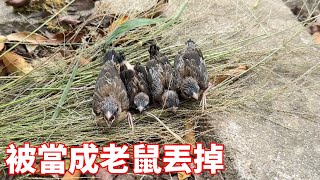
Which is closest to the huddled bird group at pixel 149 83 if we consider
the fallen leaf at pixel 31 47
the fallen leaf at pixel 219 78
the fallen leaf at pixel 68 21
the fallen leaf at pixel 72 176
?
the fallen leaf at pixel 219 78

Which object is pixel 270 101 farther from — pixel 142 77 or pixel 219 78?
pixel 142 77

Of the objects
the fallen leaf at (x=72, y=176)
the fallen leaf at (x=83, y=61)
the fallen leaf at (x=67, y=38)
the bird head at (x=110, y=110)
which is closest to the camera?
the fallen leaf at (x=72, y=176)

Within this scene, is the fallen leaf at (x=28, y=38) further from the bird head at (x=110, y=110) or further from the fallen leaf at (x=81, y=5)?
the bird head at (x=110, y=110)

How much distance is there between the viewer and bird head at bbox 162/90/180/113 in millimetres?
3270

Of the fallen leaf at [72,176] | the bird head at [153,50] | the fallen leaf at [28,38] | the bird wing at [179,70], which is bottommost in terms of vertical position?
the fallen leaf at [72,176]

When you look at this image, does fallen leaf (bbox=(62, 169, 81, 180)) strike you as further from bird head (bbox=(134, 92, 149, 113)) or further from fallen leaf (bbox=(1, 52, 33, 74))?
fallen leaf (bbox=(1, 52, 33, 74))

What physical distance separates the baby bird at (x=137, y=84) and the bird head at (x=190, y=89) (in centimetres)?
28

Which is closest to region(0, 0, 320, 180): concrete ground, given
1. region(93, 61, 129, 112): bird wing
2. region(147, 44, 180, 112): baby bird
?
region(147, 44, 180, 112): baby bird

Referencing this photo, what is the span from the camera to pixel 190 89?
132 inches

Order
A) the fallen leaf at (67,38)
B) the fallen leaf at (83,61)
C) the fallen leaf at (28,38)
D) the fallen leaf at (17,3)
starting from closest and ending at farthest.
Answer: the fallen leaf at (83,61) → the fallen leaf at (28,38) → the fallen leaf at (67,38) → the fallen leaf at (17,3)

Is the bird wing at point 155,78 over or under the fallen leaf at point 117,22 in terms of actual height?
under

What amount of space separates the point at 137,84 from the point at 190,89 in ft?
1.40

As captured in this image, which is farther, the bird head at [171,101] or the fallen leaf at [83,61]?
the fallen leaf at [83,61]

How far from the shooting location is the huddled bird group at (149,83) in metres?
3.28
